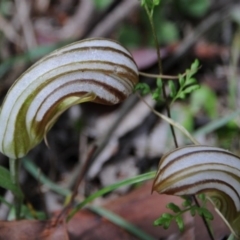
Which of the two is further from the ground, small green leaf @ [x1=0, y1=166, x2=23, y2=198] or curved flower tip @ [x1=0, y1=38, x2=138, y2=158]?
curved flower tip @ [x1=0, y1=38, x2=138, y2=158]

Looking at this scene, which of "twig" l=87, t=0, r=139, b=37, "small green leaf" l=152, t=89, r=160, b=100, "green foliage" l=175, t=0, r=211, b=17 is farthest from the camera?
"green foliage" l=175, t=0, r=211, b=17

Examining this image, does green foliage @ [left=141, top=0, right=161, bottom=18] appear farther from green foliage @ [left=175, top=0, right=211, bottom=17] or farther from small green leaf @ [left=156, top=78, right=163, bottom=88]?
green foliage @ [left=175, top=0, right=211, bottom=17]

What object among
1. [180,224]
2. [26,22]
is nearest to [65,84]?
[180,224]

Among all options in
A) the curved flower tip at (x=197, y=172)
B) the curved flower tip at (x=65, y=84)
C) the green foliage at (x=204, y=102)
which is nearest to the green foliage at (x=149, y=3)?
the curved flower tip at (x=65, y=84)

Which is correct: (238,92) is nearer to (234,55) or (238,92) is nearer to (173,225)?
(234,55)

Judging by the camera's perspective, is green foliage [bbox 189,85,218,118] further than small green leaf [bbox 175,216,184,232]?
Yes

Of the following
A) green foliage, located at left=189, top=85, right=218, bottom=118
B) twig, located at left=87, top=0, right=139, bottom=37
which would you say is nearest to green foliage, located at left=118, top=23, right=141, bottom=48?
twig, located at left=87, top=0, right=139, bottom=37

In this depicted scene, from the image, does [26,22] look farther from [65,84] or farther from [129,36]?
[65,84]
